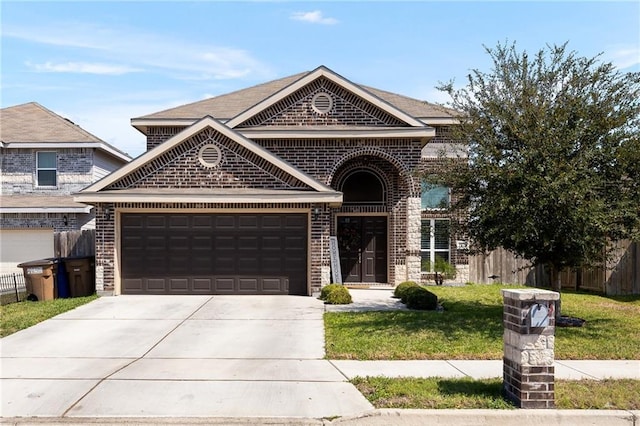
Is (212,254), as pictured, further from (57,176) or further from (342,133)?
(57,176)

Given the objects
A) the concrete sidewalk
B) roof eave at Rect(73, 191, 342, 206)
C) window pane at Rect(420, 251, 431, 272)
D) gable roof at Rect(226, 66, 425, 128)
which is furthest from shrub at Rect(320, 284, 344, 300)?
gable roof at Rect(226, 66, 425, 128)

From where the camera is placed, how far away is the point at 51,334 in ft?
33.7

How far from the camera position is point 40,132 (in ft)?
71.9

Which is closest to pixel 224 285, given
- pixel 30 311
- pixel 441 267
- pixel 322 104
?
pixel 30 311

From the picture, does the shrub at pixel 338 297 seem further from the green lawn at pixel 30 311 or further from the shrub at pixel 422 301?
the green lawn at pixel 30 311

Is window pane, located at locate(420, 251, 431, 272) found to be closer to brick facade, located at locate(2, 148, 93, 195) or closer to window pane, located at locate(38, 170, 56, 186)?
brick facade, located at locate(2, 148, 93, 195)

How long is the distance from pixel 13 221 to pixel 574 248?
1929 centimetres

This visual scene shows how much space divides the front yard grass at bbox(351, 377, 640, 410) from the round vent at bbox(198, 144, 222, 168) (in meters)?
9.39

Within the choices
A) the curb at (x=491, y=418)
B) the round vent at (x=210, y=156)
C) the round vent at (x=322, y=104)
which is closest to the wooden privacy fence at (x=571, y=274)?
the round vent at (x=322, y=104)

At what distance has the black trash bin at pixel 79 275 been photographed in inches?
589

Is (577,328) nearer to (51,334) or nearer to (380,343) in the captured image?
(380,343)

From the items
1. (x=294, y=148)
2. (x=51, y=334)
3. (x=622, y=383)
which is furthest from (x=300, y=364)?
(x=294, y=148)

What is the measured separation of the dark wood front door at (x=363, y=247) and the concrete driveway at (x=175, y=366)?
231 inches

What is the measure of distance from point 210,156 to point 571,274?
13.0 metres
